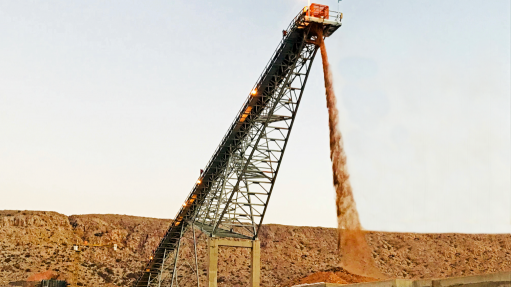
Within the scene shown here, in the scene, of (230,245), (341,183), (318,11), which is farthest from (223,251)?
(318,11)

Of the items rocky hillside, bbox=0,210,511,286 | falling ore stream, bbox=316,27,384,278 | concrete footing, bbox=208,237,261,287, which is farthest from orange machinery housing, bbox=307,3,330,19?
rocky hillside, bbox=0,210,511,286

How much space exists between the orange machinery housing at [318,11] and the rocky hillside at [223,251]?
47320 millimetres

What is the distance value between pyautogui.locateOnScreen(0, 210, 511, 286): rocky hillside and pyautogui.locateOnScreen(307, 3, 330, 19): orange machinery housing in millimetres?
47320

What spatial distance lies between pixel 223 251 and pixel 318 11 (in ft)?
192

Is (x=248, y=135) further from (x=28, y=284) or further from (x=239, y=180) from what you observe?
(x=28, y=284)

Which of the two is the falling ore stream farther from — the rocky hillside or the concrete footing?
the rocky hillside

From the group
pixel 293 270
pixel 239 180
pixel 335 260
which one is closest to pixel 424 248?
pixel 335 260

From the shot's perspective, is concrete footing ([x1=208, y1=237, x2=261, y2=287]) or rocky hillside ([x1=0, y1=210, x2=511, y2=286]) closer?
concrete footing ([x1=208, y1=237, x2=261, y2=287])

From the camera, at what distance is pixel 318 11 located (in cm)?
2808

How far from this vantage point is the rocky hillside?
74.4 m

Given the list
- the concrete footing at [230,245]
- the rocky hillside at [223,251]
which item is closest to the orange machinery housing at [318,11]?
the concrete footing at [230,245]

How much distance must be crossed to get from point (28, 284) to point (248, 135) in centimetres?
4205

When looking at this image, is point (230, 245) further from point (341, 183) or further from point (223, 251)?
point (223, 251)

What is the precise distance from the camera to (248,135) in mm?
34438
